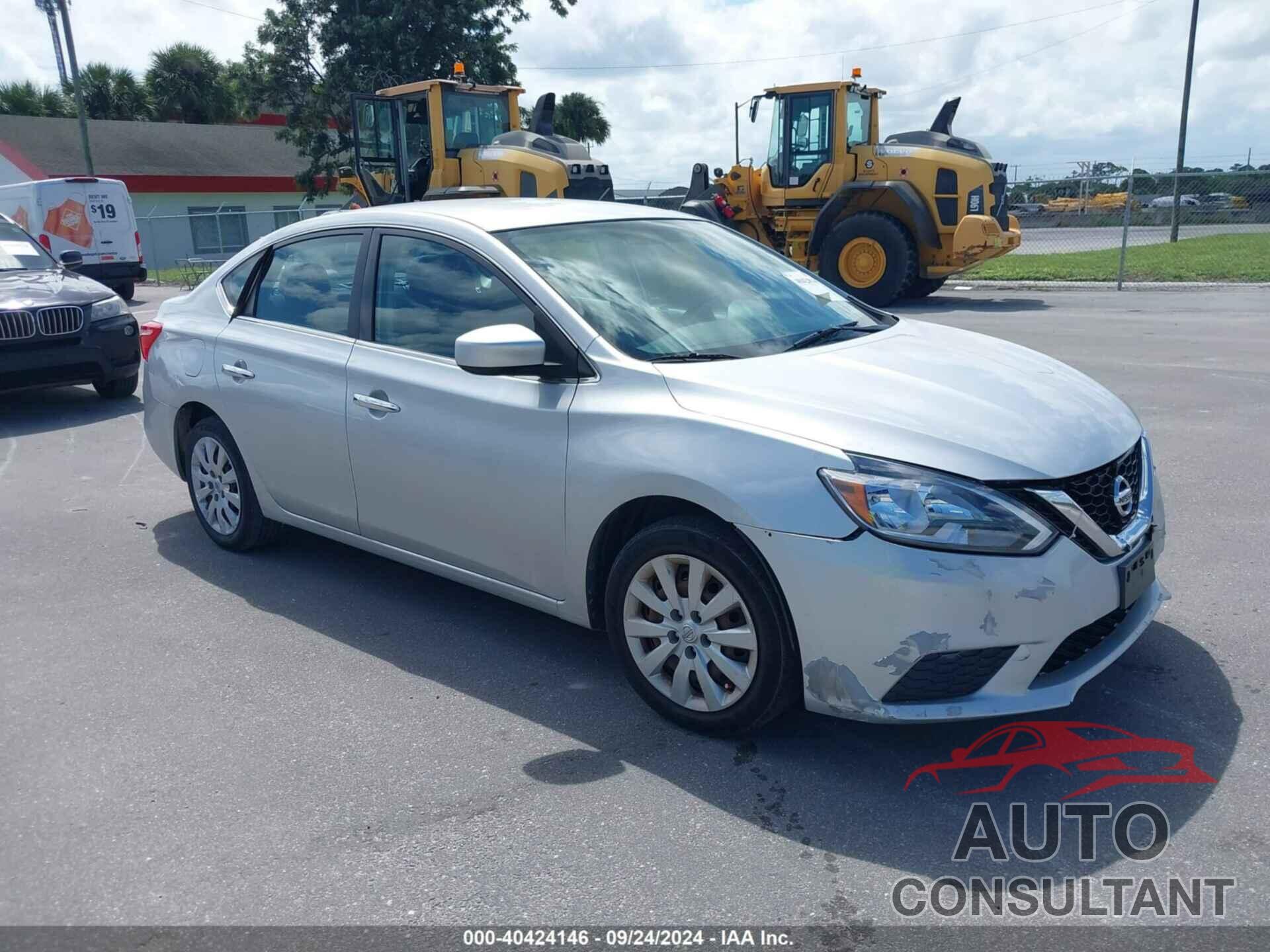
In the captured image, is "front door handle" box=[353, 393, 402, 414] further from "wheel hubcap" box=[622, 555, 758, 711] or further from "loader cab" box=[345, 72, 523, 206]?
"loader cab" box=[345, 72, 523, 206]

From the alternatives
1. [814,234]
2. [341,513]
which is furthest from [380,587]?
[814,234]

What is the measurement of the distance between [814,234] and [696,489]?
13841 millimetres

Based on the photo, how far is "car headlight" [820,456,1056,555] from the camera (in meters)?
3.09

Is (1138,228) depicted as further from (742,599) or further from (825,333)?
(742,599)

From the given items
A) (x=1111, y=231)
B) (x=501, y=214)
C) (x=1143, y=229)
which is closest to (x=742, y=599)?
(x=501, y=214)

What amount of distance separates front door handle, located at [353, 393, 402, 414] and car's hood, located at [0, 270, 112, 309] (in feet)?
19.1

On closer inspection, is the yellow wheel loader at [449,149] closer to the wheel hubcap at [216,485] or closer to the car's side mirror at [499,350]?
the wheel hubcap at [216,485]

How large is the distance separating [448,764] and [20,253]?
29.1 feet

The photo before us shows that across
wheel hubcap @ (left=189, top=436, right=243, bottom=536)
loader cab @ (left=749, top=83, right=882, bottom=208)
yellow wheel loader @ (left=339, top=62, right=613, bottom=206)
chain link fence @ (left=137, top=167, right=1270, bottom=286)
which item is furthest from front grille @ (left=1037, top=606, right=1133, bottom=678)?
chain link fence @ (left=137, top=167, right=1270, bottom=286)

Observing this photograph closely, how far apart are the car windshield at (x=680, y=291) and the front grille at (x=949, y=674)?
1300 millimetres

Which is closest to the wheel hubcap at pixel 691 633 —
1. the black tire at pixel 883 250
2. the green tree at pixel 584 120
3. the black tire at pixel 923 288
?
the black tire at pixel 883 250

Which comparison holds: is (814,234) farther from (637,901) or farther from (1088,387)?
(637,901)

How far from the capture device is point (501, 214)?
4578mm

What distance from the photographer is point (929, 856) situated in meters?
2.97
